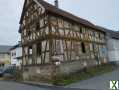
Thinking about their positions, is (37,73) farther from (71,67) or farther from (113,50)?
(113,50)

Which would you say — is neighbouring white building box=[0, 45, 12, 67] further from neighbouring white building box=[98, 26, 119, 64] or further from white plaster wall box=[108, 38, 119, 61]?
white plaster wall box=[108, 38, 119, 61]

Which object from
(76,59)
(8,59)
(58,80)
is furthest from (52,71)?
(8,59)

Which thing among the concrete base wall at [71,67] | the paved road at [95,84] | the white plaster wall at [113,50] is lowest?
the paved road at [95,84]

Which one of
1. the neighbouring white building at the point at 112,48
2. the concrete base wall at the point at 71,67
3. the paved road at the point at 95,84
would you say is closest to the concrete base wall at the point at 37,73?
the concrete base wall at the point at 71,67

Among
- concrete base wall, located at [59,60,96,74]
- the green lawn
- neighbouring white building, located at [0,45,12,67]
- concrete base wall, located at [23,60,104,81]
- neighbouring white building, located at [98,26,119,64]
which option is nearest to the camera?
the green lawn

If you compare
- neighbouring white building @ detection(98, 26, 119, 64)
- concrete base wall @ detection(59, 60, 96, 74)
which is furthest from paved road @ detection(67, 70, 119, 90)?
neighbouring white building @ detection(98, 26, 119, 64)

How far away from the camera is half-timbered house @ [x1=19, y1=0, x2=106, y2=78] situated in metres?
23.0

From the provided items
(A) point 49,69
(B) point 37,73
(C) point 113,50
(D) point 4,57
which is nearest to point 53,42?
(A) point 49,69

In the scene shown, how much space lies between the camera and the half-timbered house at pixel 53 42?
22969 millimetres

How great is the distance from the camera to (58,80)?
2116 cm

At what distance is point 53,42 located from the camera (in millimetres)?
22906

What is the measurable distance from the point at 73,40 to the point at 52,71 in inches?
208

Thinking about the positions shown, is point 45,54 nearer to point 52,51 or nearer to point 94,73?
point 52,51

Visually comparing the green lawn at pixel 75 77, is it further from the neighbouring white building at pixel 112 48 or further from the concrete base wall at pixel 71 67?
the neighbouring white building at pixel 112 48
